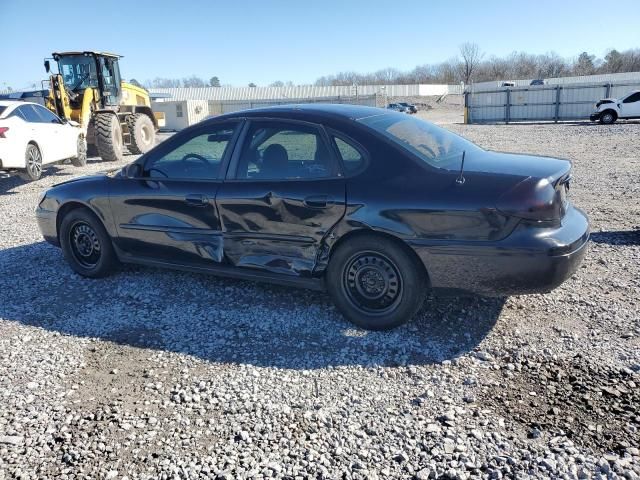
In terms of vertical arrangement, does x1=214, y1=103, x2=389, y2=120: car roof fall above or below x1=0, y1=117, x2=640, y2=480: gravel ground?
above

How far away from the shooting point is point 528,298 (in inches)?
165

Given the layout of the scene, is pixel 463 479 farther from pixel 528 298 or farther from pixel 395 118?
pixel 395 118

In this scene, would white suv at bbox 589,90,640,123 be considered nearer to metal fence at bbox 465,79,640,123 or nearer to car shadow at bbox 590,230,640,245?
metal fence at bbox 465,79,640,123

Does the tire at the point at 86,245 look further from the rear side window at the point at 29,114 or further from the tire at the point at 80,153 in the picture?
the tire at the point at 80,153

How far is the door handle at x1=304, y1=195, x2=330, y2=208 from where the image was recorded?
3695 millimetres

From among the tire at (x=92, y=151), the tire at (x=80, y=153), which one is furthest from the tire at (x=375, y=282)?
the tire at (x=92, y=151)

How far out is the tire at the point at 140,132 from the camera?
53.9 feet

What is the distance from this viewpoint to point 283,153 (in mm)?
4059

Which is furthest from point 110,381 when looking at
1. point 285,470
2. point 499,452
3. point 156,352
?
point 499,452

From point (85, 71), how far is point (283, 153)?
1366 cm

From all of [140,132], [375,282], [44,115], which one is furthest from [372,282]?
[140,132]

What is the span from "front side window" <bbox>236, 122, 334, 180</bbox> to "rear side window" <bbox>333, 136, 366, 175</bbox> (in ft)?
0.35

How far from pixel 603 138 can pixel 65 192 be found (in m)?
18.7

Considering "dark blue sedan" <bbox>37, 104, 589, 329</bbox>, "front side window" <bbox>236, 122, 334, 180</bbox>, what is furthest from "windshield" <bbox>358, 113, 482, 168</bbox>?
"front side window" <bbox>236, 122, 334, 180</bbox>
